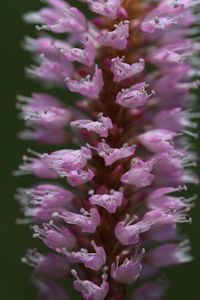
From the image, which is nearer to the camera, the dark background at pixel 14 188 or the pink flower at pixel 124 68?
the pink flower at pixel 124 68

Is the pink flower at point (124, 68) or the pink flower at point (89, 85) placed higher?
the pink flower at point (124, 68)

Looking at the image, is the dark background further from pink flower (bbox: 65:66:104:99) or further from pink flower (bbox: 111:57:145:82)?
pink flower (bbox: 111:57:145:82)

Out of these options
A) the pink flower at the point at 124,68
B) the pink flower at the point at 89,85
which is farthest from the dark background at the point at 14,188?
the pink flower at the point at 124,68

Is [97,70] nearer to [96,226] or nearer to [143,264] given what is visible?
[96,226]

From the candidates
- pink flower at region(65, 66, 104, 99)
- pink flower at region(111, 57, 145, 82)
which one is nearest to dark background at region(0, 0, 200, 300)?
pink flower at region(65, 66, 104, 99)

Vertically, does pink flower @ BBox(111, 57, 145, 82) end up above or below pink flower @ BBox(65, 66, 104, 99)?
above

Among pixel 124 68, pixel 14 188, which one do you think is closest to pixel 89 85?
pixel 124 68

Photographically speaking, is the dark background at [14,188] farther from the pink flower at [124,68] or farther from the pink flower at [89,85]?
the pink flower at [124,68]

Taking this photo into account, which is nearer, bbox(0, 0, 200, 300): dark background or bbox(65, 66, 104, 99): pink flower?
bbox(65, 66, 104, 99): pink flower
